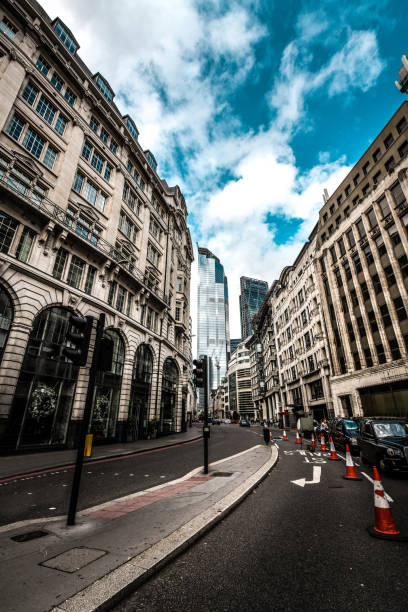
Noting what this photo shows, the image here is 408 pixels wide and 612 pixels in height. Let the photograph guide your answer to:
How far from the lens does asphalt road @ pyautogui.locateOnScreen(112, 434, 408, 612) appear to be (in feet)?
8.35

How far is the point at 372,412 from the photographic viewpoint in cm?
2767

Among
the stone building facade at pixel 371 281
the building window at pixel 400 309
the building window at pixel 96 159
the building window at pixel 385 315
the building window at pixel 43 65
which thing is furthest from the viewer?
the building window at pixel 385 315

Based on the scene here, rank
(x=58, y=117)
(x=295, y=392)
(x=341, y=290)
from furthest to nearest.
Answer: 1. (x=295, y=392)
2. (x=341, y=290)
3. (x=58, y=117)

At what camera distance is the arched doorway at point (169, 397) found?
27.4 meters

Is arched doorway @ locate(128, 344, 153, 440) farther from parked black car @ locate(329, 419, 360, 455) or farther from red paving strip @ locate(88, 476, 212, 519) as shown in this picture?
red paving strip @ locate(88, 476, 212, 519)

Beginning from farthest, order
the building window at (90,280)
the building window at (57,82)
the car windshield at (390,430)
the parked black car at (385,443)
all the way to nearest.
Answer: the building window at (57,82) → the building window at (90,280) → the car windshield at (390,430) → the parked black car at (385,443)

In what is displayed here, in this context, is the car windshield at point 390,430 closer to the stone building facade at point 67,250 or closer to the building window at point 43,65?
the stone building facade at point 67,250

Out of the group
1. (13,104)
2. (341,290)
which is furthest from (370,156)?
(13,104)

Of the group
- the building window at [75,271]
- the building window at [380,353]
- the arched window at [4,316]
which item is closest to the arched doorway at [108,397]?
the building window at [75,271]

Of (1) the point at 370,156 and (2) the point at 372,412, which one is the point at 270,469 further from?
(1) the point at 370,156

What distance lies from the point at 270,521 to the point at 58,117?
88.3 ft

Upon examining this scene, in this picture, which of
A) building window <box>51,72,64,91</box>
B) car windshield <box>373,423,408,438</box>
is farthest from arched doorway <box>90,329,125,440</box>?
building window <box>51,72,64,91</box>

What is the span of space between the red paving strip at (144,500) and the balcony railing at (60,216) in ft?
51.9

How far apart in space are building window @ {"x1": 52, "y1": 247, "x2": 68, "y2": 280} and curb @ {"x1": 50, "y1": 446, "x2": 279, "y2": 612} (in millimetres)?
16587
